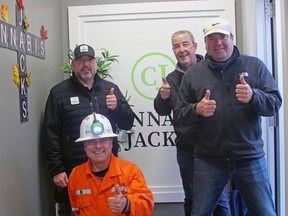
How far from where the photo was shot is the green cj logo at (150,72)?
10.9 ft

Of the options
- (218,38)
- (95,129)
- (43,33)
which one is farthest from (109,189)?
(43,33)

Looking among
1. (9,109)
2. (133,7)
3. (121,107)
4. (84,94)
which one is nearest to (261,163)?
(121,107)

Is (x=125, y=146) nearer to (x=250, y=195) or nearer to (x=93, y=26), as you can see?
(x=93, y=26)

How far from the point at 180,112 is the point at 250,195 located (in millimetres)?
581

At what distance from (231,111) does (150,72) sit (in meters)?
1.60

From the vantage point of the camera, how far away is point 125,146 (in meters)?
3.31

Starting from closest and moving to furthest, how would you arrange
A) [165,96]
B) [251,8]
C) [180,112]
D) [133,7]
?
[180,112] → [165,96] → [251,8] → [133,7]

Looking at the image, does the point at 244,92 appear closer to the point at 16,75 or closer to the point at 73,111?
the point at 73,111

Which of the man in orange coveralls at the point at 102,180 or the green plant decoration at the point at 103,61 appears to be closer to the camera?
the man in orange coveralls at the point at 102,180

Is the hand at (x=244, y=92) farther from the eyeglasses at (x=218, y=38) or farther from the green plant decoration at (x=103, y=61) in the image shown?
the green plant decoration at (x=103, y=61)

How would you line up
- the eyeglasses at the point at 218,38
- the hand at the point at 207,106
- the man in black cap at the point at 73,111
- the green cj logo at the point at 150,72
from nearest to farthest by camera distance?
the hand at the point at 207,106, the eyeglasses at the point at 218,38, the man in black cap at the point at 73,111, the green cj logo at the point at 150,72

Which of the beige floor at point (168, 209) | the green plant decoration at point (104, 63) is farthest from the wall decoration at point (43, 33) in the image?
the beige floor at point (168, 209)

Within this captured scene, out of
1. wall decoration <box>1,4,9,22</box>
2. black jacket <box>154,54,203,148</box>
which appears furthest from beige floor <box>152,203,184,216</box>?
wall decoration <box>1,4,9,22</box>

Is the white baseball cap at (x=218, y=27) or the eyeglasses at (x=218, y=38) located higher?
the white baseball cap at (x=218, y=27)
